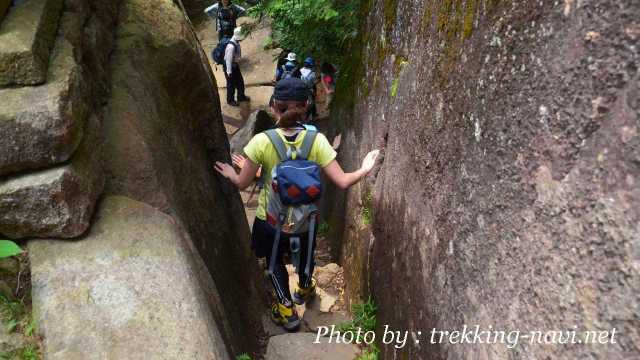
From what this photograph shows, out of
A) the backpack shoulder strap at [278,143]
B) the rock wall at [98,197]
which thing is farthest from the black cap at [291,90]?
the rock wall at [98,197]

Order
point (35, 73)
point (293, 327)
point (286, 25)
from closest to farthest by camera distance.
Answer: point (35, 73) < point (293, 327) < point (286, 25)

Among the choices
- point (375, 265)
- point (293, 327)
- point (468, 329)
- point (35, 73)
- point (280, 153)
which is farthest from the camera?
point (293, 327)

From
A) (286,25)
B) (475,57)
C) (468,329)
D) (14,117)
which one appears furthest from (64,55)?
(286,25)

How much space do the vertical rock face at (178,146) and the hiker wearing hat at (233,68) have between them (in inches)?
236

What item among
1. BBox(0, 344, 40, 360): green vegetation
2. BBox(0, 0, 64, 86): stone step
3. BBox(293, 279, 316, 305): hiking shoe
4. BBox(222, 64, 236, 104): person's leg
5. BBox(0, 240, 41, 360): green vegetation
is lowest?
BBox(293, 279, 316, 305): hiking shoe

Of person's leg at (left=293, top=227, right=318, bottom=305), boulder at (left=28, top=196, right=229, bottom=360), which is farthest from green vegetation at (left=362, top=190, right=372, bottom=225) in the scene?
boulder at (left=28, top=196, right=229, bottom=360)

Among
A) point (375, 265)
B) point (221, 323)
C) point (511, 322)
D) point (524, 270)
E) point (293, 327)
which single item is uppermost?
point (524, 270)

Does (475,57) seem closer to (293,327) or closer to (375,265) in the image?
(375,265)

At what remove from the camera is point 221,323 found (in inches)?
111

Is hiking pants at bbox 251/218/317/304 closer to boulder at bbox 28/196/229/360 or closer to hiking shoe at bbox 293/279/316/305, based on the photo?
hiking shoe at bbox 293/279/316/305

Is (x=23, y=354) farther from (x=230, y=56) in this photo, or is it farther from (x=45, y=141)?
(x=230, y=56)

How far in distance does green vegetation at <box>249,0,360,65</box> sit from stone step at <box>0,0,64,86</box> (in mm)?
3844

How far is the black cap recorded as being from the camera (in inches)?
133

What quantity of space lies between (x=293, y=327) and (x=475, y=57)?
3.21m
